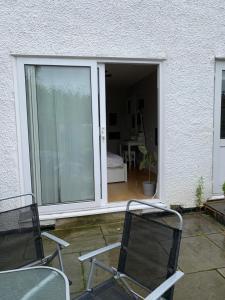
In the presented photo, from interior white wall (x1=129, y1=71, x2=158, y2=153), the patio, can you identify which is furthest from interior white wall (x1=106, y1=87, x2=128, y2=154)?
the patio

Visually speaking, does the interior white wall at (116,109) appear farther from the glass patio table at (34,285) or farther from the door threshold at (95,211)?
the glass patio table at (34,285)

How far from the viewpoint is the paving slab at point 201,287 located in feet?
6.89

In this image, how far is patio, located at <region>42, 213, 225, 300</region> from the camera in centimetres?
223

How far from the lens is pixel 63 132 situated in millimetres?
3512

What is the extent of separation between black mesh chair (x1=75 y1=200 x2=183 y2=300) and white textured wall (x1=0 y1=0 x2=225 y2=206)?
204cm

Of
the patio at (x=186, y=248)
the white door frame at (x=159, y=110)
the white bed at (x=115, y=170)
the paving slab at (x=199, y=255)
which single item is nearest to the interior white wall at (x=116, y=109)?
the white bed at (x=115, y=170)

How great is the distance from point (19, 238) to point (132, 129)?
257 inches

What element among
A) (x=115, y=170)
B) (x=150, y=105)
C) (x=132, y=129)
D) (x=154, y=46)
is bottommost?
(x=115, y=170)

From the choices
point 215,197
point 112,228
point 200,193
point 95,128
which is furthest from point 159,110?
point 112,228

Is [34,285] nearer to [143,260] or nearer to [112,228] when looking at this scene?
[143,260]

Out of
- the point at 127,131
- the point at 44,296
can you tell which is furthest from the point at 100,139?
the point at 127,131

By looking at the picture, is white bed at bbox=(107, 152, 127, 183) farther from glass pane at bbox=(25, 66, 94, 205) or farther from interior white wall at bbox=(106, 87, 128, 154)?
interior white wall at bbox=(106, 87, 128, 154)

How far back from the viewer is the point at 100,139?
3.59 meters

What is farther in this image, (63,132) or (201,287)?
(63,132)
